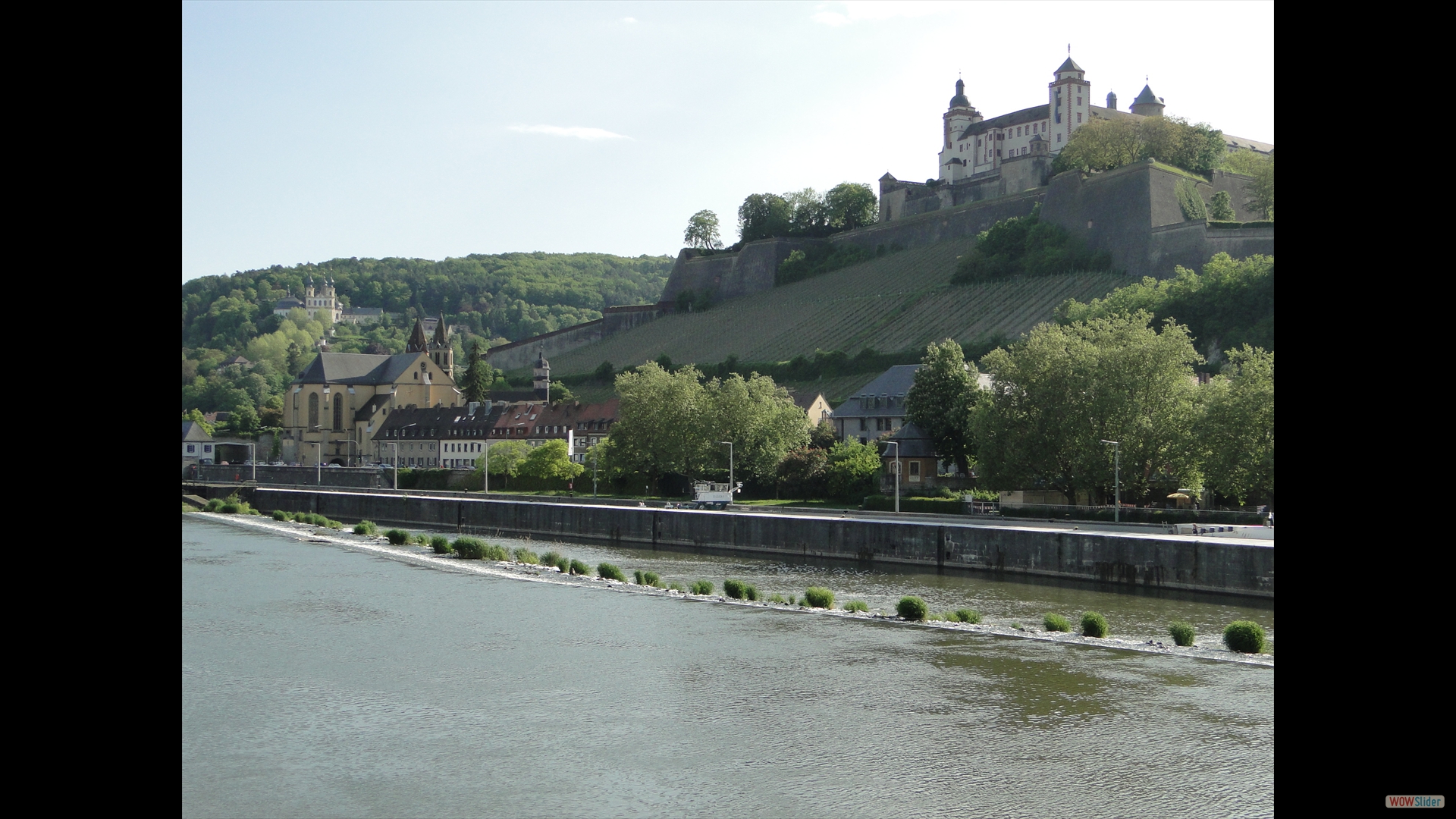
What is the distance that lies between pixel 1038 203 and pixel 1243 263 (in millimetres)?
26558

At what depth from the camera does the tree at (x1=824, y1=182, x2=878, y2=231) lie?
115312 mm

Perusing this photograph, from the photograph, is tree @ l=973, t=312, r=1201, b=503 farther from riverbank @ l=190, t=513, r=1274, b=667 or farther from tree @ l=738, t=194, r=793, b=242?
tree @ l=738, t=194, r=793, b=242

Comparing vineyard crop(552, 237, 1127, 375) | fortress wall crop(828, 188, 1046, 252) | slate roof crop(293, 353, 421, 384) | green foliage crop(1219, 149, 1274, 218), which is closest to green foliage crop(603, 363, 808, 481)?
vineyard crop(552, 237, 1127, 375)

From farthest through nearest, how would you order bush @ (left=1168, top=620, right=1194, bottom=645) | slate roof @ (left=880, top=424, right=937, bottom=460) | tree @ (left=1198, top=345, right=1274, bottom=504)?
1. slate roof @ (left=880, top=424, right=937, bottom=460)
2. tree @ (left=1198, top=345, right=1274, bottom=504)
3. bush @ (left=1168, top=620, right=1194, bottom=645)

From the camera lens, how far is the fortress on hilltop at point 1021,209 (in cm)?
8012

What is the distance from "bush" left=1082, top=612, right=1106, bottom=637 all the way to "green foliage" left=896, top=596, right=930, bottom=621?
10.8 feet

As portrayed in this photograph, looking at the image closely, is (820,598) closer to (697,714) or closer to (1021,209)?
(697,714)

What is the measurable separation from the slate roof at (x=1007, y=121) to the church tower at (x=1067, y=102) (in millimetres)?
1062

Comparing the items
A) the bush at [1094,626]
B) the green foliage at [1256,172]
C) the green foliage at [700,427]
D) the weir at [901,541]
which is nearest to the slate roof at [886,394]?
the green foliage at [700,427]

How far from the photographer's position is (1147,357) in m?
41.5

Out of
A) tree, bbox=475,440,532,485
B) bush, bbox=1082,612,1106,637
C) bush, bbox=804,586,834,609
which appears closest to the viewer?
bush, bbox=1082,612,1106,637

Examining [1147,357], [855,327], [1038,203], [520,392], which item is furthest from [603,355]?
[1147,357]

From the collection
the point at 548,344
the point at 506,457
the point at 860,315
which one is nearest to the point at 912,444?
the point at 506,457
